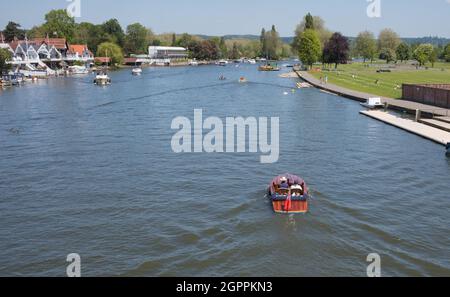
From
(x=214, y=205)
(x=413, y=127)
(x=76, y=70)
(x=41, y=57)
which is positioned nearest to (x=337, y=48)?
(x=76, y=70)

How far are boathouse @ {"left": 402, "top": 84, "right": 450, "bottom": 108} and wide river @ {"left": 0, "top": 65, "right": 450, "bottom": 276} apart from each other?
11175 millimetres


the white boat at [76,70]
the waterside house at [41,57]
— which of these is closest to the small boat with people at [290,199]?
the waterside house at [41,57]

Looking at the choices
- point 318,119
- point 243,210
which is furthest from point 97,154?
point 318,119

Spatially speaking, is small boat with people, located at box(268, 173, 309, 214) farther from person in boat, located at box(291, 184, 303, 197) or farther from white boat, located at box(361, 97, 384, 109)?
white boat, located at box(361, 97, 384, 109)

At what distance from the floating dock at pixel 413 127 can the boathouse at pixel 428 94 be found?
6.82 m

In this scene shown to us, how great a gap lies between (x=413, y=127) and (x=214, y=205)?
33.3 metres

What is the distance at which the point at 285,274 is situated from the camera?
21.6m

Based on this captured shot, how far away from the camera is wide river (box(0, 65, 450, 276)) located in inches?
907

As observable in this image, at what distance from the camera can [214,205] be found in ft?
100

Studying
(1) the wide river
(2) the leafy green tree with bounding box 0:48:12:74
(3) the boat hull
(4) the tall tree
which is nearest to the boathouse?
(1) the wide river

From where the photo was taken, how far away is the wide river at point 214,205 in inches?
907

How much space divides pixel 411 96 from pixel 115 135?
151 ft

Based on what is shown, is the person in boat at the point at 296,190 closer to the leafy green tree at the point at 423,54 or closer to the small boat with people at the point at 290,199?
the small boat with people at the point at 290,199
